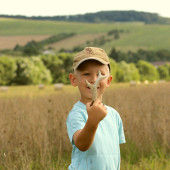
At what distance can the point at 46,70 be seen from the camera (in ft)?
174

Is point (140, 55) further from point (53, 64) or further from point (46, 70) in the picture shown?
point (46, 70)

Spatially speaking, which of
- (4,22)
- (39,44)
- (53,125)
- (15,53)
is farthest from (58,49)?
(53,125)

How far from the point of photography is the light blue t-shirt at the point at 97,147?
171 centimetres

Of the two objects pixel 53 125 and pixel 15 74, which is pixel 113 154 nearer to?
pixel 53 125

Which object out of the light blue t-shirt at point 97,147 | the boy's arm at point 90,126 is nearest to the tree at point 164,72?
the light blue t-shirt at point 97,147

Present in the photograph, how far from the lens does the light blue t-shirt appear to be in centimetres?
171

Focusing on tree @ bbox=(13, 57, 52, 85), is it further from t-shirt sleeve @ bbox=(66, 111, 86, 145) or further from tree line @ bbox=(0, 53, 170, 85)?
t-shirt sleeve @ bbox=(66, 111, 86, 145)

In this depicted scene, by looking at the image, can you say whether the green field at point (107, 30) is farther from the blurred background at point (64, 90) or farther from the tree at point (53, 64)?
the tree at point (53, 64)

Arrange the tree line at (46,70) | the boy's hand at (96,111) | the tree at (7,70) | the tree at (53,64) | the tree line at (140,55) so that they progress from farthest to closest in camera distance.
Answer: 1. the tree line at (140,55)
2. the tree at (53,64)
3. the tree line at (46,70)
4. the tree at (7,70)
5. the boy's hand at (96,111)

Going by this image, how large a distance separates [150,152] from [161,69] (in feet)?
257

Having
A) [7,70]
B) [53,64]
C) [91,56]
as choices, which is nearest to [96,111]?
[91,56]

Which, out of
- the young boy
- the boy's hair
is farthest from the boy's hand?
the boy's hair

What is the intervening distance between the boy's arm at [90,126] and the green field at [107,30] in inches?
3139

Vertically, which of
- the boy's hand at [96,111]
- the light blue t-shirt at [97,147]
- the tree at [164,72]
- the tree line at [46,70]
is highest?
the boy's hand at [96,111]
